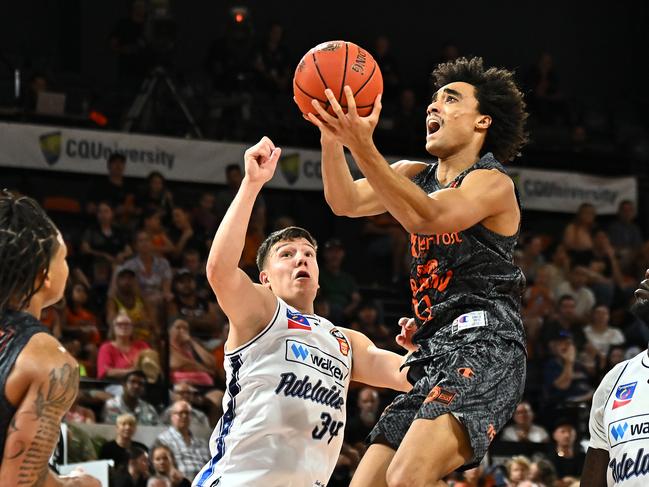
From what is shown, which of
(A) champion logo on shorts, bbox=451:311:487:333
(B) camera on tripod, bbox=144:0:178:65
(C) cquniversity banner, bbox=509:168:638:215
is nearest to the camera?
(A) champion logo on shorts, bbox=451:311:487:333

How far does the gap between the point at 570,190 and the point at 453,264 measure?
11335 millimetres

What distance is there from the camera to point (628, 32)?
20766 millimetres

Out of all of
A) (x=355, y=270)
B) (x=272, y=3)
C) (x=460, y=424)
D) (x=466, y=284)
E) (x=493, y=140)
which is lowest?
(x=460, y=424)

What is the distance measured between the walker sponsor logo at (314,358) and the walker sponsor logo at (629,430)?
1422mm

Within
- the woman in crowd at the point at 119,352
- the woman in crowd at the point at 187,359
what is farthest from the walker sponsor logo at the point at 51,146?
the woman in crowd at the point at 119,352

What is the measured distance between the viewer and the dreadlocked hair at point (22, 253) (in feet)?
12.4

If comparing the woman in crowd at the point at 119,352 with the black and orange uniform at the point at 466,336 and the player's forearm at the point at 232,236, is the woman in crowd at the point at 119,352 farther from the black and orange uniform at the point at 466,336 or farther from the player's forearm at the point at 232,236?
the black and orange uniform at the point at 466,336

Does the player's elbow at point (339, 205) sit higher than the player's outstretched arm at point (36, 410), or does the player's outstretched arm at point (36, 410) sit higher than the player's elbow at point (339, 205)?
the player's elbow at point (339, 205)

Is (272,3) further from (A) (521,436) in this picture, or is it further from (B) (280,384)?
(B) (280,384)

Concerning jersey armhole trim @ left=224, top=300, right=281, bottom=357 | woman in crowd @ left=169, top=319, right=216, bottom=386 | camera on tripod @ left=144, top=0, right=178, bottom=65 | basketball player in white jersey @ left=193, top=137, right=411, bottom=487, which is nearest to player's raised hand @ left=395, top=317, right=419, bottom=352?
basketball player in white jersey @ left=193, top=137, right=411, bottom=487

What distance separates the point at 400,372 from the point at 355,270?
1039cm

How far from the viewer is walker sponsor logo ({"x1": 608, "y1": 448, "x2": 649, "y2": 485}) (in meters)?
4.80

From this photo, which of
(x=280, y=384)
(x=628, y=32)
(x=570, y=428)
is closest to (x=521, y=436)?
(x=570, y=428)

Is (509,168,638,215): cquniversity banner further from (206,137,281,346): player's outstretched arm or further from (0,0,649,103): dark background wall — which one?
(206,137,281,346): player's outstretched arm
